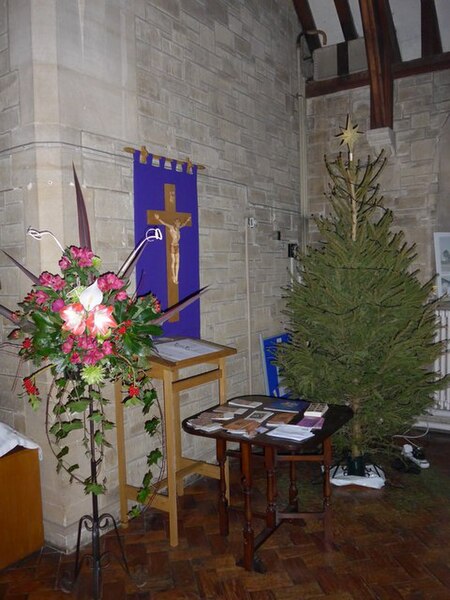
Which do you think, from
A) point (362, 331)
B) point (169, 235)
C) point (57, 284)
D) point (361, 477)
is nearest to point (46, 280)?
point (57, 284)

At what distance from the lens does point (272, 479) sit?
9.36ft

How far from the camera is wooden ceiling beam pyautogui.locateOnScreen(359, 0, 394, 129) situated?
183 inches

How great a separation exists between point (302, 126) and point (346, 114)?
47cm

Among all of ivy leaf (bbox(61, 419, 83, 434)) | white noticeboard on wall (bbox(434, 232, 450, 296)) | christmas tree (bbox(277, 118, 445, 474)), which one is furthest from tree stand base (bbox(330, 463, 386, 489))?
ivy leaf (bbox(61, 419, 83, 434))

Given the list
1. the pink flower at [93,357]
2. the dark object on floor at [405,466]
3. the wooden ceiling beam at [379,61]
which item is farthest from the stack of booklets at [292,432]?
the wooden ceiling beam at [379,61]

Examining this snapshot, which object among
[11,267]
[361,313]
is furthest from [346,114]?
[11,267]

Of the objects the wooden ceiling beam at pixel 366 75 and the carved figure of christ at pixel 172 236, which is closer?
the carved figure of christ at pixel 172 236

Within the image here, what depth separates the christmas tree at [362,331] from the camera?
370 cm

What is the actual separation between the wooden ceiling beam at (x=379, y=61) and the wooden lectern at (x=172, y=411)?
3.11 m

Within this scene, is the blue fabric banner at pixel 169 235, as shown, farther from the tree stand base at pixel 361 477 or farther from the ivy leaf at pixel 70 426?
the tree stand base at pixel 361 477

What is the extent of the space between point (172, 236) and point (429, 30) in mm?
3419

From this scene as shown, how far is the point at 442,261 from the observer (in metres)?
4.97

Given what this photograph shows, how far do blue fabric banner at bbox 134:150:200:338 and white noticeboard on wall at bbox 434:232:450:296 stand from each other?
249cm

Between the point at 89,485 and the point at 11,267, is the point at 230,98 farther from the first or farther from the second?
the point at 89,485
